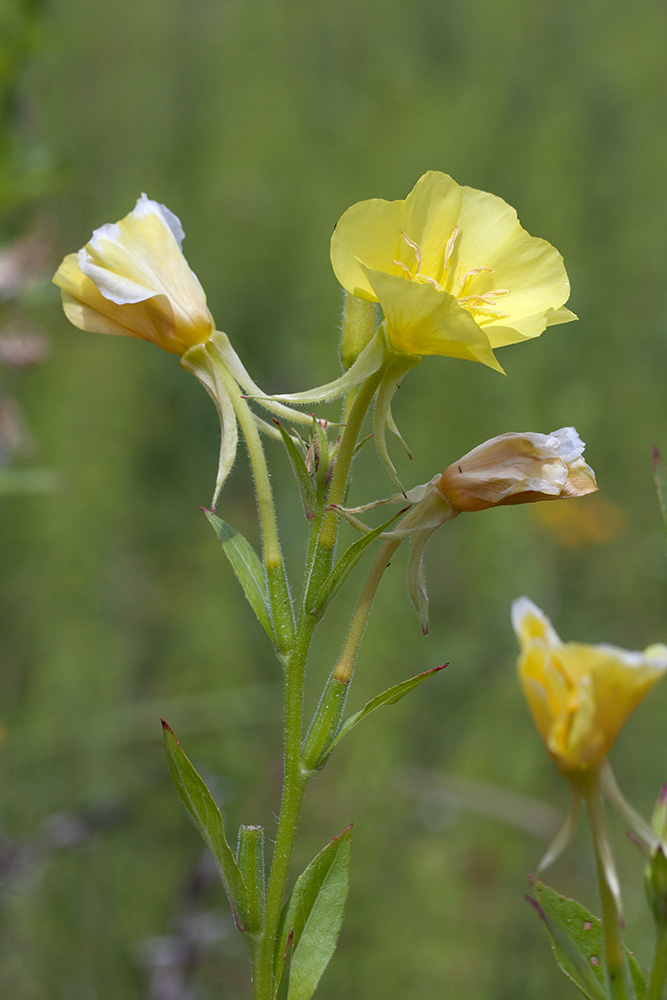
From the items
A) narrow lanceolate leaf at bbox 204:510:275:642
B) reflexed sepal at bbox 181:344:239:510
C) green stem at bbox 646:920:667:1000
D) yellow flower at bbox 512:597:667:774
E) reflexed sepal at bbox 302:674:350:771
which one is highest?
reflexed sepal at bbox 181:344:239:510

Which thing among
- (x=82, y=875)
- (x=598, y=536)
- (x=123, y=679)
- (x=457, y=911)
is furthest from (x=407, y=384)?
(x=82, y=875)

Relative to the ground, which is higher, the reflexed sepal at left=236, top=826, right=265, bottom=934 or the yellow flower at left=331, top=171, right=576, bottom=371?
the yellow flower at left=331, top=171, right=576, bottom=371

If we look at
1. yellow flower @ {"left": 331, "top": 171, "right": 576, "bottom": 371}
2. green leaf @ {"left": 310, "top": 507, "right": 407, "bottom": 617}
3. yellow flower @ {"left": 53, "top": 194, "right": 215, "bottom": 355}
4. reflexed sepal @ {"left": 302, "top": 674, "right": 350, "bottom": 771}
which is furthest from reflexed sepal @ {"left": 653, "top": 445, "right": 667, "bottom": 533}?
yellow flower @ {"left": 53, "top": 194, "right": 215, "bottom": 355}

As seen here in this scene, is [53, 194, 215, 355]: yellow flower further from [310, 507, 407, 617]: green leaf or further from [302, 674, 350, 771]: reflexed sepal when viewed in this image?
[302, 674, 350, 771]: reflexed sepal

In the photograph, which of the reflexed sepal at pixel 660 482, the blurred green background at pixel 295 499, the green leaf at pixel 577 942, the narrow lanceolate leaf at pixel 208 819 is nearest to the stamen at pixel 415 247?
the reflexed sepal at pixel 660 482

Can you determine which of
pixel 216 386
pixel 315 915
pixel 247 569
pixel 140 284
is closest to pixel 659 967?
pixel 315 915

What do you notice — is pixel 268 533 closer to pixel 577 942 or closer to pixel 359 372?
pixel 359 372

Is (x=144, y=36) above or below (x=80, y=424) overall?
above

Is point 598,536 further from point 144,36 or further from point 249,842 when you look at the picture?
point 144,36
